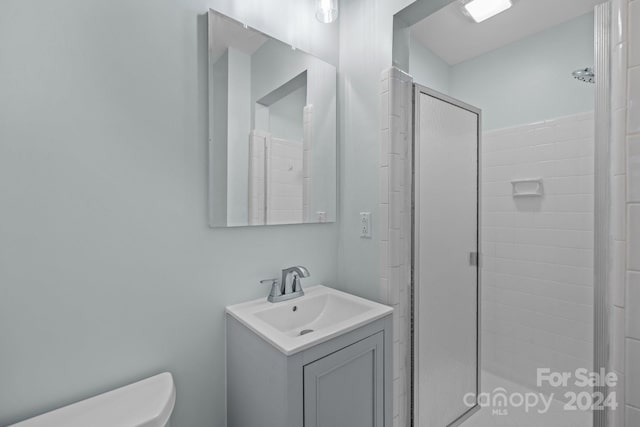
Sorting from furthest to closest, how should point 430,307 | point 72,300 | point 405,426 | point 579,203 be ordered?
point 579,203
point 430,307
point 405,426
point 72,300

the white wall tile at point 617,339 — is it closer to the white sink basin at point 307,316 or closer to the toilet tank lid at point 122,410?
the white sink basin at point 307,316

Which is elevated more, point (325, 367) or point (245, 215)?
point (245, 215)

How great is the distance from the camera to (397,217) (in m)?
1.44

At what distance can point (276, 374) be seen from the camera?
3.18 feet

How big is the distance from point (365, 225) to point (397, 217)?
0.18 meters

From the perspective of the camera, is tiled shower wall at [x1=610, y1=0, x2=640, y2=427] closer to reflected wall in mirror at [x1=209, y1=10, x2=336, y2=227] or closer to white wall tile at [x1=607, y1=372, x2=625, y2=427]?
white wall tile at [x1=607, y1=372, x2=625, y2=427]

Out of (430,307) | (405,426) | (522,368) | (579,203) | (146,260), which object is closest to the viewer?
(146,260)

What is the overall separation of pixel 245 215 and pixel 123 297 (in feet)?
1.78

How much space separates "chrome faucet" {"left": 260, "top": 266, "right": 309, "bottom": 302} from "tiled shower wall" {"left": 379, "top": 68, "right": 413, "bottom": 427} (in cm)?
41

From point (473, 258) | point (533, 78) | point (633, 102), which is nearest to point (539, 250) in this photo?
point (473, 258)

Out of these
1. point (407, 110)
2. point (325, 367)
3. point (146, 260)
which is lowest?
point (325, 367)

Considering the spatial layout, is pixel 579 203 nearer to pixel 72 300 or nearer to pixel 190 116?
pixel 190 116

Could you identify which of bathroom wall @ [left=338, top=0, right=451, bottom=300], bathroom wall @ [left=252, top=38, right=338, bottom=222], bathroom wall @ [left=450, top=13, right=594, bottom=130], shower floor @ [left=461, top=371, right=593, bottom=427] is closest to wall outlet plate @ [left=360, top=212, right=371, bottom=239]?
bathroom wall @ [left=338, top=0, right=451, bottom=300]

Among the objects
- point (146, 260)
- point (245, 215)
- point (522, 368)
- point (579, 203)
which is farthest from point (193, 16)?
point (522, 368)
